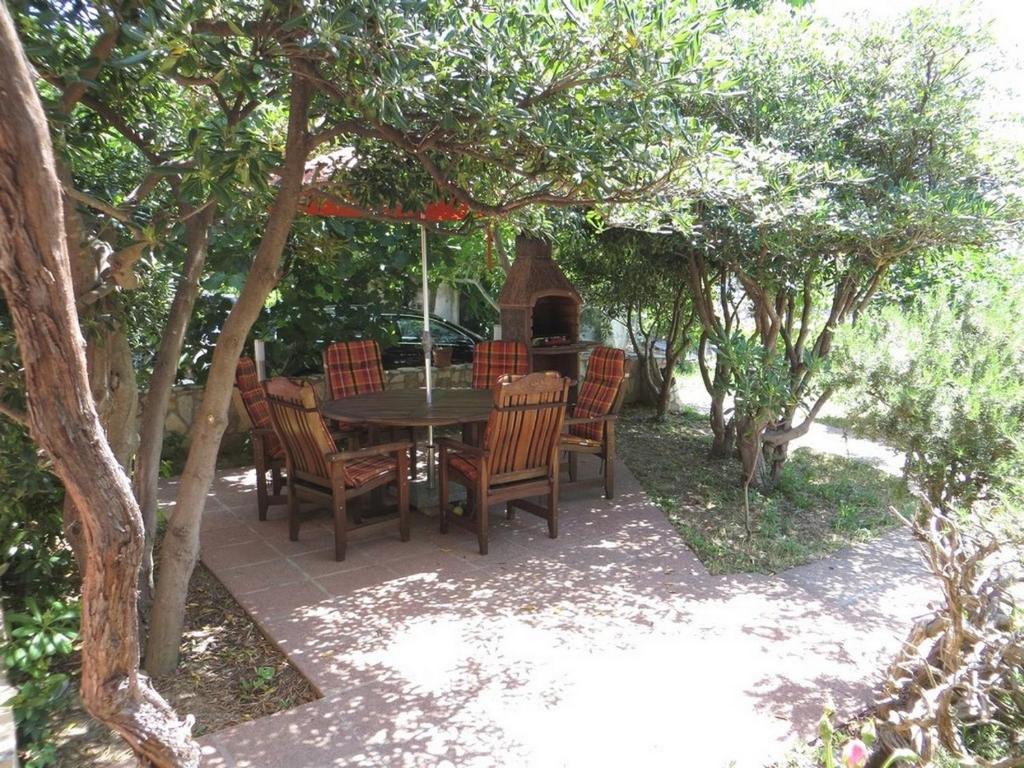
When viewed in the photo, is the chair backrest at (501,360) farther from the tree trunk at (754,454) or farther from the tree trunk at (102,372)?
the tree trunk at (102,372)

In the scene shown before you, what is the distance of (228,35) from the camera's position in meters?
2.85

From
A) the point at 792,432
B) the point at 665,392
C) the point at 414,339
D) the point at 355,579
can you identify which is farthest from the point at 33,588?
the point at 665,392

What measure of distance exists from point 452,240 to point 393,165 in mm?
3951

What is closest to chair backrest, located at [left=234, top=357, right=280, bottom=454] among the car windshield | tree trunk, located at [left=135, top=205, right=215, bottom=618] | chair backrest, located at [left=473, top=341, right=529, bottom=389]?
tree trunk, located at [left=135, top=205, right=215, bottom=618]

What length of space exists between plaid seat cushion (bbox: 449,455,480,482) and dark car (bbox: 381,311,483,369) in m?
3.17

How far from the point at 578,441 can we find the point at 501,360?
4.50 feet

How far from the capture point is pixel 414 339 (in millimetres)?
8922

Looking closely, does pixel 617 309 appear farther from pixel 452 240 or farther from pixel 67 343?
pixel 67 343

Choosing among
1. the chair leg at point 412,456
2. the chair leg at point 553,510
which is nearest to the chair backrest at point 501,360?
the chair leg at point 412,456

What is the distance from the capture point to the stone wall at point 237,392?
682 cm

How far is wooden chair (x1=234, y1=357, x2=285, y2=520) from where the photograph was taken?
17.0 ft

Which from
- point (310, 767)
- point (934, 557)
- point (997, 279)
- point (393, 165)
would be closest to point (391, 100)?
point (393, 165)

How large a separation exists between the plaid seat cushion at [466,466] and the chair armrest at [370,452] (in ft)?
1.04

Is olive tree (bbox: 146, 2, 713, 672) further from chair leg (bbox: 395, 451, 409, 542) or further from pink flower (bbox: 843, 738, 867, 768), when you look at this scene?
pink flower (bbox: 843, 738, 867, 768)
